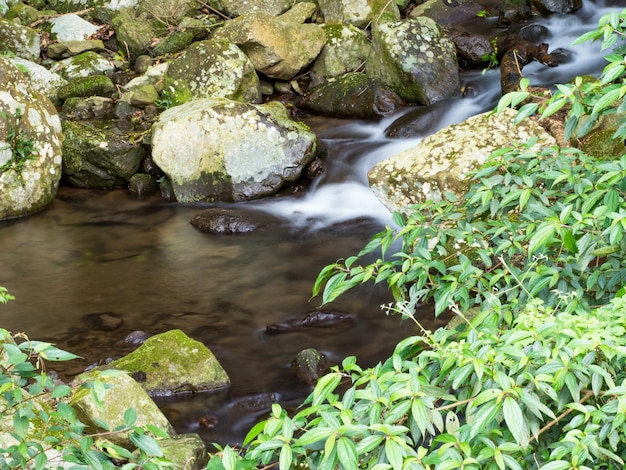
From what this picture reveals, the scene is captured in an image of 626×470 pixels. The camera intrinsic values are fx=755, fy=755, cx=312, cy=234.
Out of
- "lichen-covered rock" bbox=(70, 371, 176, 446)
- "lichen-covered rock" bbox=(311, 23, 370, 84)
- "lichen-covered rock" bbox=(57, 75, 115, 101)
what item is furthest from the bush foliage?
"lichen-covered rock" bbox=(57, 75, 115, 101)

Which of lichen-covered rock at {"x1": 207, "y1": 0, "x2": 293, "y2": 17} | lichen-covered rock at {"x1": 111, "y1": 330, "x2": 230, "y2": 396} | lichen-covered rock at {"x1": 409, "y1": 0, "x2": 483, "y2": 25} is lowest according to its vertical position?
lichen-covered rock at {"x1": 111, "y1": 330, "x2": 230, "y2": 396}

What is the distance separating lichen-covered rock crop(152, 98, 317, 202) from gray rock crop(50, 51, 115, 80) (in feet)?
12.0

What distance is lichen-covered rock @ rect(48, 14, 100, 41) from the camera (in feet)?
42.8

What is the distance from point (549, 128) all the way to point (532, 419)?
4.50 m

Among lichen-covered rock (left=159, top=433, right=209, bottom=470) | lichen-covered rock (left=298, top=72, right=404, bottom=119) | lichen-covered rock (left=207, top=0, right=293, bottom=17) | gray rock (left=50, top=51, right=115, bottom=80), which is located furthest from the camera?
lichen-covered rock (left=207, top=0, right=293, bottom=17)

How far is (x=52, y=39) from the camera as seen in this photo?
12984mm

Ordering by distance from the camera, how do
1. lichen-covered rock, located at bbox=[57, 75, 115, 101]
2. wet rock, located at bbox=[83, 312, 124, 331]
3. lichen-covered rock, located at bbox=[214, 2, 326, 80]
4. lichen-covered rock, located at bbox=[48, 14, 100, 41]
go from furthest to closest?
lichen-covered rock, located at bbox=[48, 14, 100, 41], lichen-covered rock, located at bbox=[57, 75, 115, 101], lichen-covered rock, located at bbox=[214, 2, 326, 80], wet rock, located at bbox=[83, 312, 124, 331]

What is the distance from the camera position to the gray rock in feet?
39.7

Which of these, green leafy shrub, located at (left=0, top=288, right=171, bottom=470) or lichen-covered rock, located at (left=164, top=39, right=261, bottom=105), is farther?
lichen-covered rock, located at (left=164, top=39, right=261, bottom=105)

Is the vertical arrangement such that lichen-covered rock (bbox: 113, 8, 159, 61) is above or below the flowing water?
above

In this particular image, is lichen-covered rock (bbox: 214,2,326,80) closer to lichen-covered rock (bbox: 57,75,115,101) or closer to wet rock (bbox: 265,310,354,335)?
lichen-covered rock (bbox: 57,75,115,101)

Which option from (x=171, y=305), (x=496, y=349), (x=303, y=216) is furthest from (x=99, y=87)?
(x=496, y=349)

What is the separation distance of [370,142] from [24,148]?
4230mm

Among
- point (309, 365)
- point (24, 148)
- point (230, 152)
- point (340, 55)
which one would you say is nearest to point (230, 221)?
point (230, 152)
